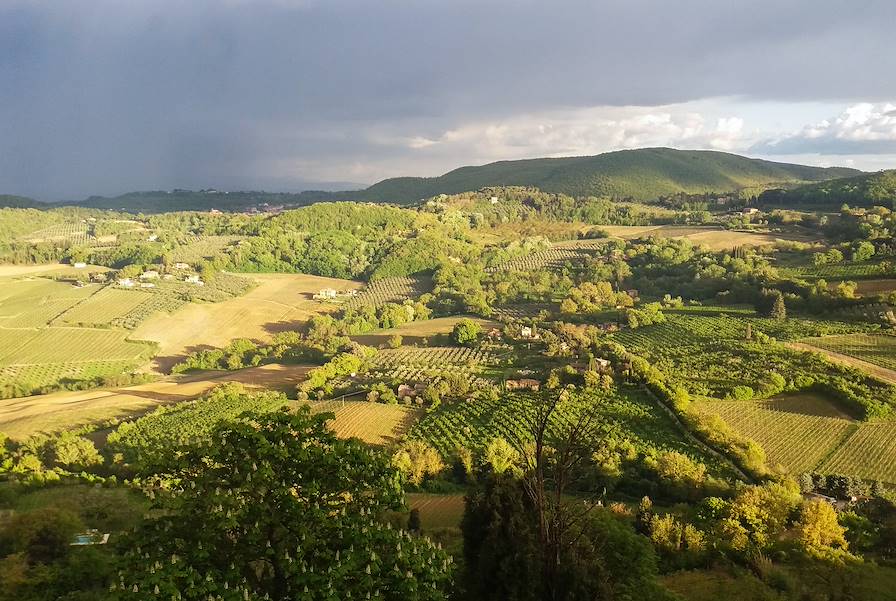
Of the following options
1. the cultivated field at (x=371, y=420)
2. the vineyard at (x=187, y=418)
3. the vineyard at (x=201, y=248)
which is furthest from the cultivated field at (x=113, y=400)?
the vineyard at (x=201, y=248)

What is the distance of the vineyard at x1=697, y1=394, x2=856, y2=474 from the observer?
24.0 m

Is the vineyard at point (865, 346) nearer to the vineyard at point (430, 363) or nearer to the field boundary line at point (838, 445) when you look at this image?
the field boundary line at point (838, 445)

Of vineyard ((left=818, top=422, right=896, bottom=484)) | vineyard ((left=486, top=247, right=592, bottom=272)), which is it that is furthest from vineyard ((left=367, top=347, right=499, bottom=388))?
vineyard ((left=486, top=247, right=592, bottom=272))

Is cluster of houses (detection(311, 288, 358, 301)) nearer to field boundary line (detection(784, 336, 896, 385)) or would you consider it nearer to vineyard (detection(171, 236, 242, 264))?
vineyard (detection(171, 236, 242, 264))

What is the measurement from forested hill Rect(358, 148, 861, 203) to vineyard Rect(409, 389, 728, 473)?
391 ft

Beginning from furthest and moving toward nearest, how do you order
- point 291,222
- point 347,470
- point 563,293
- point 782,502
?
1. point 291,222
2. point 563,293
3. point 782,502
4. point 347,470

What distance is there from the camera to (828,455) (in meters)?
23.7

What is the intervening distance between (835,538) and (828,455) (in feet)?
28.3

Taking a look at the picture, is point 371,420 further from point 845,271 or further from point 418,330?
point 845,271

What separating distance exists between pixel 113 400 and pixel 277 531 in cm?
3607

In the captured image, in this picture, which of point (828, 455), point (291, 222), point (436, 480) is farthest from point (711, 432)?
point (291, 222)

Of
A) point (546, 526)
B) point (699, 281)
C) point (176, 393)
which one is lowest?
point (176, 393)

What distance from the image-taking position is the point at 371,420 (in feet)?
102

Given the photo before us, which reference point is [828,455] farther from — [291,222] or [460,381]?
[291,222]
